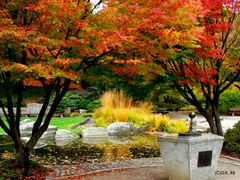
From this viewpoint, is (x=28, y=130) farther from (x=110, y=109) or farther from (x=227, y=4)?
(x=227, y=4)

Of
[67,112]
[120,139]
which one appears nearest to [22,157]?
[120,139]

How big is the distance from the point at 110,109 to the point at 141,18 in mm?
12949

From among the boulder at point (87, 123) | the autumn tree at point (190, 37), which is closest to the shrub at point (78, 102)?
the boulder at point (87, 123)

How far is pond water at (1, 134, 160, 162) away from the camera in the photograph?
1248 cm

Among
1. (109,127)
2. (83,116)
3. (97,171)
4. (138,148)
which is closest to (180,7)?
(97,171)

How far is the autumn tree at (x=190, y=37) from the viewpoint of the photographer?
8688 millimetres

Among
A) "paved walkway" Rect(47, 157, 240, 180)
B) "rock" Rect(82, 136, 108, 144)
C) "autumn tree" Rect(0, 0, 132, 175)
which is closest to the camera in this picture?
"autumn tree" Rect(0, 0, 132, 175)

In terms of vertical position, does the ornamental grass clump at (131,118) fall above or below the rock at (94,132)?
above

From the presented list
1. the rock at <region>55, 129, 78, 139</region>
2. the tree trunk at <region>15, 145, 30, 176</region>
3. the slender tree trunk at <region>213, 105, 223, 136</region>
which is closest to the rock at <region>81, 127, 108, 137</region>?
the rock at <region>55, 129, 78, 139</region>

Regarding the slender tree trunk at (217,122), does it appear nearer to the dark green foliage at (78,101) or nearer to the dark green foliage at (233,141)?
the dark green foliage at (233,141)

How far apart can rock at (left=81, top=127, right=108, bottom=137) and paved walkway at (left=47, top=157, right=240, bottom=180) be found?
7.34 metres

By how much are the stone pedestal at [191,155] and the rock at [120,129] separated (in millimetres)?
10252

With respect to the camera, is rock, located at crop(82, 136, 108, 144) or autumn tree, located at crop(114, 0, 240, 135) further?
rock, located at crop(82, 136, 108, 144)

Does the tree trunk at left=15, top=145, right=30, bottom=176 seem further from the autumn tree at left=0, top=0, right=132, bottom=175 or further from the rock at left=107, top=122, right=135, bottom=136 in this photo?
the rock at left=107, top=122, right=135, bottom=136
